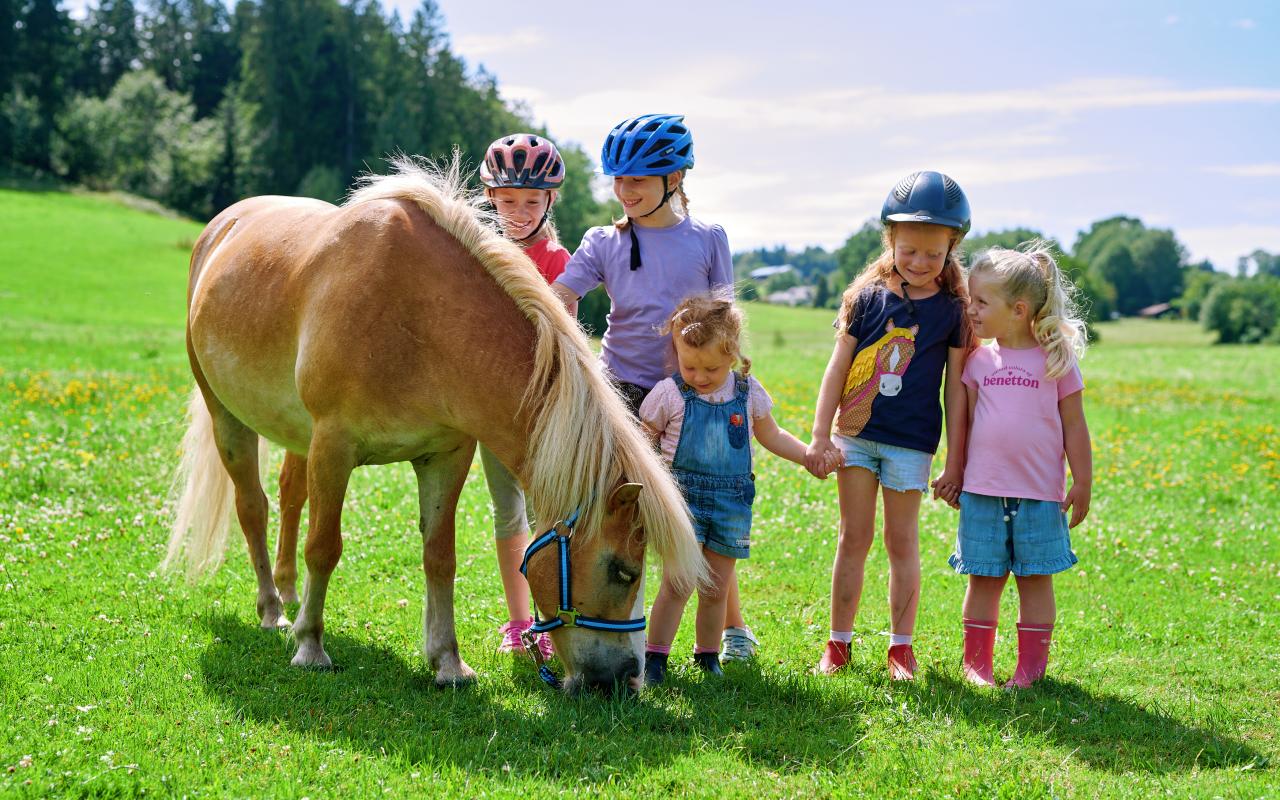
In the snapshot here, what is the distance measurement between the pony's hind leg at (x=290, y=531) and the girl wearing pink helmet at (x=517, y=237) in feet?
4.96

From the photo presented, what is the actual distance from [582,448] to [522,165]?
236cm

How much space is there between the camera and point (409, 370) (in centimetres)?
458

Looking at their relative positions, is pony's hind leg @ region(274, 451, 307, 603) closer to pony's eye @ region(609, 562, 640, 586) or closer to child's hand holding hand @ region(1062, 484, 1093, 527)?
pony's eye @ region(609, 562, 640, 586)

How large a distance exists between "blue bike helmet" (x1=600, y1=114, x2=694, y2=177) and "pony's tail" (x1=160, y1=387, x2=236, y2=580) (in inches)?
134

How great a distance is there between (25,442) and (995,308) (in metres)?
9.19

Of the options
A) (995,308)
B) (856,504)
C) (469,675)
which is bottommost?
(469,675)

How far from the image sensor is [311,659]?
5.00 metres

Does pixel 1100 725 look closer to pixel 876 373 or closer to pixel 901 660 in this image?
pixel 901 660

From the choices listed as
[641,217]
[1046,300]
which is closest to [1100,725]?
A: [1046,300]

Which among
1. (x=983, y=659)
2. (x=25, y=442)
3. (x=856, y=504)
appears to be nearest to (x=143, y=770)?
(x=856, y=504)

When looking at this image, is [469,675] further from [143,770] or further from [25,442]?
[25,442]

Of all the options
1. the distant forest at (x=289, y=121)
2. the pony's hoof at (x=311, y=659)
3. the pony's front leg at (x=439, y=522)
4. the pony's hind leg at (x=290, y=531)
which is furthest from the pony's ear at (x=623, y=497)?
the distant forest at (x=289, y=121)

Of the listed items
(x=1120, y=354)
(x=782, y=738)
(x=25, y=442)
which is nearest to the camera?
(x=782, y=738)

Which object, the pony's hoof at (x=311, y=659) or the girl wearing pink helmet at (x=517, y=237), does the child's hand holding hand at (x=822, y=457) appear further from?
the pony's hoof at (x=311, y=659)
